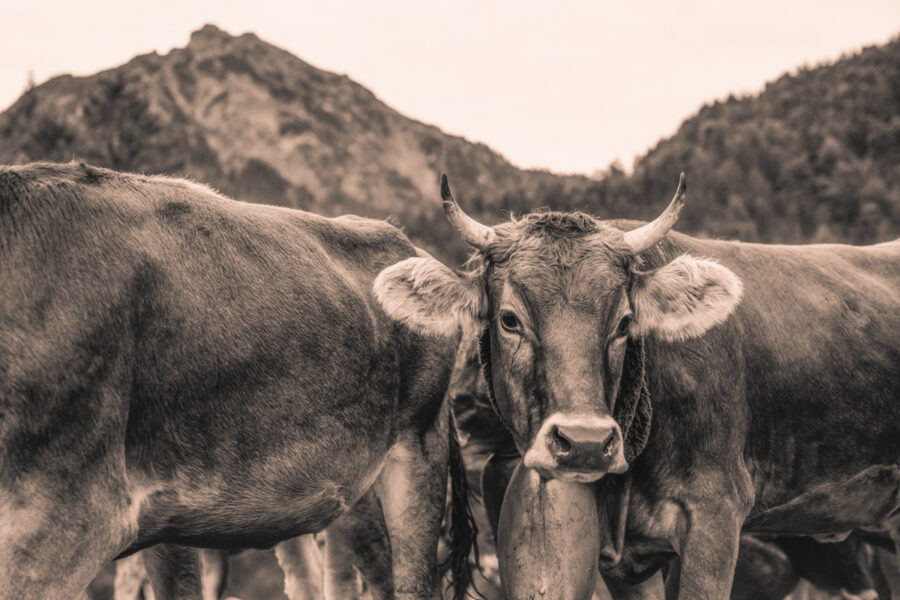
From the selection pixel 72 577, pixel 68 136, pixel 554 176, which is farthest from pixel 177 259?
pixel 554 176

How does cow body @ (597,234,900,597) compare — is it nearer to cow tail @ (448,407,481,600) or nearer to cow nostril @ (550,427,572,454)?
cow nostril @ (550,427,572,454)

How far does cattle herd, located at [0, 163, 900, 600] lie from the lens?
14.8 ft

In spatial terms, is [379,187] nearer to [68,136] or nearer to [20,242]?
[68,136]

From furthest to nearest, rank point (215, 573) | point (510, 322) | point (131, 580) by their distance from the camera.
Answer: point (215, 573)
point (131, 580)
point (510, 322)

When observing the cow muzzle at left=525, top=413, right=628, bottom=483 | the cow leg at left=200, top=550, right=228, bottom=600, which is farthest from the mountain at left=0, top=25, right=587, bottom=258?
the cow muzzle at left=525, top=413, right=628, bottom=483

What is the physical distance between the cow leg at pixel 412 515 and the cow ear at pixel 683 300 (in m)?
1.58

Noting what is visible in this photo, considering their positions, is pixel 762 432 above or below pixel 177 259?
below

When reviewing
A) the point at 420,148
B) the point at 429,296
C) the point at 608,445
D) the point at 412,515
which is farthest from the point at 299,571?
the point at 420,148

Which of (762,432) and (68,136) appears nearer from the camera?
(762,432)

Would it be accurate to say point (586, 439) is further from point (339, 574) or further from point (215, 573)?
point (215, 573)

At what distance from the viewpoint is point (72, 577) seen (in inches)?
Result: 174

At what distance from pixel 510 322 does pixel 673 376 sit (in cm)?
99

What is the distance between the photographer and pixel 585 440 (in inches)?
184

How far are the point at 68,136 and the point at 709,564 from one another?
2308 centimetres
